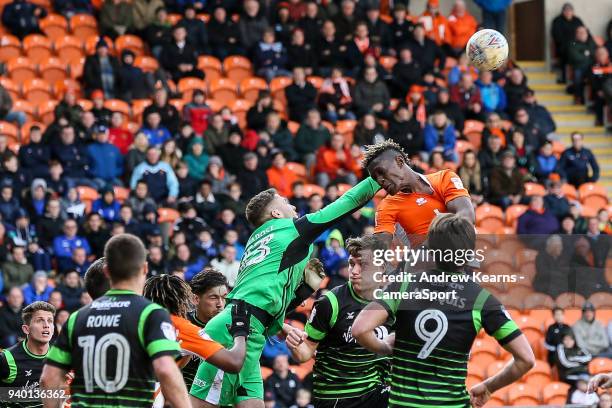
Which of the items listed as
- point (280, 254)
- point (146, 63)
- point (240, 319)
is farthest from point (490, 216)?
point (240, 319)

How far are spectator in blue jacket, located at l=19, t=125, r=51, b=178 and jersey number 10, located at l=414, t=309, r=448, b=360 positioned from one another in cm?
1151

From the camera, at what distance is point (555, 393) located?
16.4 m

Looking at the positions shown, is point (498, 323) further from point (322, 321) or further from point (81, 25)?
point (81, 25)

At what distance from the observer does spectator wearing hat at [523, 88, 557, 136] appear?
74.7 ft

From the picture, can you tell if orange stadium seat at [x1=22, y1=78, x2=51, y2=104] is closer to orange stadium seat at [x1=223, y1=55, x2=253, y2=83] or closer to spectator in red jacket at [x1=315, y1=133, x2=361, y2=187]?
orange stadium seat at [x1=223, y1=55, x2=253, y2=83]

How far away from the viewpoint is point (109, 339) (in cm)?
692

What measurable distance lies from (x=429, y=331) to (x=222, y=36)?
603 inches

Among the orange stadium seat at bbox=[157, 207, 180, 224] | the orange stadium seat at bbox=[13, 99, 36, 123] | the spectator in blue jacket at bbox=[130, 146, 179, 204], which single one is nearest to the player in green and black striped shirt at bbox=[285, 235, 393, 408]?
the orange stadium seat at bbox=[157, 207, 180, 224]

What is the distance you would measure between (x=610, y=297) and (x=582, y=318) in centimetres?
400

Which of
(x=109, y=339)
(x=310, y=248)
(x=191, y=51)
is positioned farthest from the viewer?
(x=191, y=51)

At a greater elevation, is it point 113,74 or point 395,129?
point 113,74

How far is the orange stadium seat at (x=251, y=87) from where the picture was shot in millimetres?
21562

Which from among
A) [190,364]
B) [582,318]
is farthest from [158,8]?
[190,364]

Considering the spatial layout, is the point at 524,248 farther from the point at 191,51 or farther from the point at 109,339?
the point at 191,51
